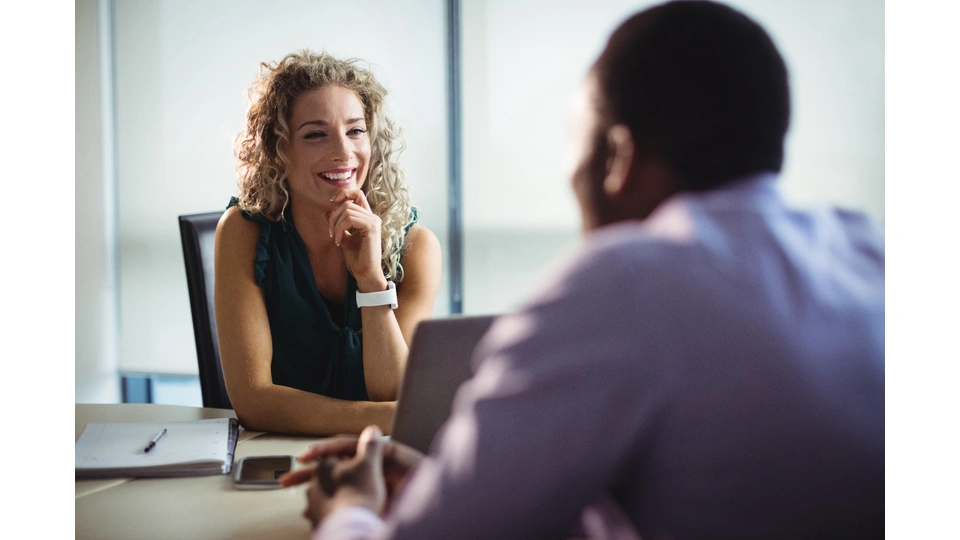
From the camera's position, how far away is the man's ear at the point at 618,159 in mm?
501

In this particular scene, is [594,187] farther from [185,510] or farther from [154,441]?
Answer: [154,441]

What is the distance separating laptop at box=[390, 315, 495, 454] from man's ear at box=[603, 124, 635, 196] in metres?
0.28

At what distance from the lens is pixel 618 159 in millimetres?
502

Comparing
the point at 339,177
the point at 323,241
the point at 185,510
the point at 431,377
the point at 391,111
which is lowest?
the point at 185,510

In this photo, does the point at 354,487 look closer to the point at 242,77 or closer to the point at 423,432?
the point at 423,432

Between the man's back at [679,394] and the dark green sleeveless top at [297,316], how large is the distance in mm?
805

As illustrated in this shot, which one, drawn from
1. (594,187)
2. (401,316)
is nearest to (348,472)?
(594,187)

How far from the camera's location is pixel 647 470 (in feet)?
1.40

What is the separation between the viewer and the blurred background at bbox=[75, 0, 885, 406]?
0.89 m

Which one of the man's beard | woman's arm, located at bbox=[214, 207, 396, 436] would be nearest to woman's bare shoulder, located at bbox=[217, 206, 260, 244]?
woman's arm, located at bbox=[214, 207, 396, 436]

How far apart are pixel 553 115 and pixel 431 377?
378 mm

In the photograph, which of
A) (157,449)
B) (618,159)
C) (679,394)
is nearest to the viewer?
(679,394)

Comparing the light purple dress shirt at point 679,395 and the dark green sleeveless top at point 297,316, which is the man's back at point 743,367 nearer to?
the light purple dress shirt at point 679,395

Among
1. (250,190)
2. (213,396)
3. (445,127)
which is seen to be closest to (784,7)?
(445,127)
